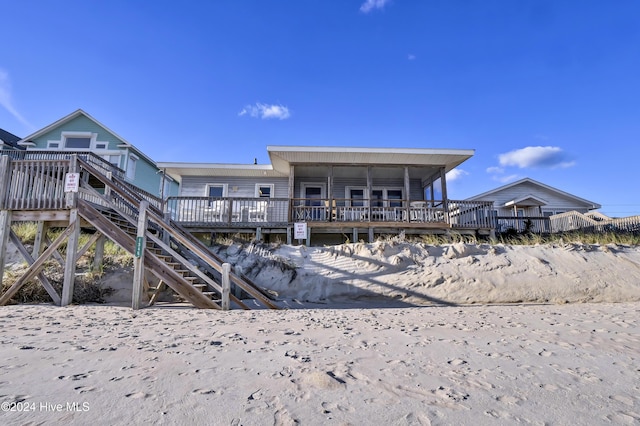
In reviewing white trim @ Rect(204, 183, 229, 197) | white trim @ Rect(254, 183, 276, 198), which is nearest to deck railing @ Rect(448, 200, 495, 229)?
white trim @ Rect(254, 183, 276, 198)

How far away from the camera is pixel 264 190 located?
55.1ft

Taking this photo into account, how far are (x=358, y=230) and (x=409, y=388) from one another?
33.6ft

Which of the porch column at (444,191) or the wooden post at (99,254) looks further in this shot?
the porch column at (444,191)

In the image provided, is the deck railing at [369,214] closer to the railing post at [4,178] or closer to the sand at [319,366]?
the sand at [319,366]

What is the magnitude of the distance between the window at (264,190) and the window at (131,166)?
8.81 meters

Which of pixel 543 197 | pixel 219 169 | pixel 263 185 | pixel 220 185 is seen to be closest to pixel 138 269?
pixel 219 169

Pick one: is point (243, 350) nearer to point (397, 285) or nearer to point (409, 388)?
point (409, 388)

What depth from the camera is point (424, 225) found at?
12.7 meters

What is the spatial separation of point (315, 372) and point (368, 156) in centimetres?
1166

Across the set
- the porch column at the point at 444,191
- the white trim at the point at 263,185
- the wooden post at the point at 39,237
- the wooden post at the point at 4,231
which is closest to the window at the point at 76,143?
the white trim at the point at 263,185

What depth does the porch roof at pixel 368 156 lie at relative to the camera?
13.2 meters

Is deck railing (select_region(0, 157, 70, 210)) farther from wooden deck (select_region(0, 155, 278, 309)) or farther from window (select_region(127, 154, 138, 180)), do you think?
window (select_region(127, 154, 138, 180))

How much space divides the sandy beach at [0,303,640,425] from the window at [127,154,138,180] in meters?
16.2

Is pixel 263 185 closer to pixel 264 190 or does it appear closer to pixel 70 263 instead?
pixel 264 190
